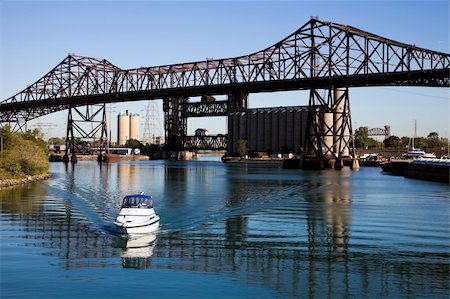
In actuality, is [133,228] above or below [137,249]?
above

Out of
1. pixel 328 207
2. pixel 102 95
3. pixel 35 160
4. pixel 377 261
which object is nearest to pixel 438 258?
pixel 377 261

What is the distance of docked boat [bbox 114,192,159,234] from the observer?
3638cm

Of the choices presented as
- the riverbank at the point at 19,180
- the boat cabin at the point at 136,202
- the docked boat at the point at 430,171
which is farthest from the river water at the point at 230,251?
the docked boat at the point at 430,171

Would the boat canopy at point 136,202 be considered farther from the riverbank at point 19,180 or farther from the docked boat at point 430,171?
the docked boat at point 430,171

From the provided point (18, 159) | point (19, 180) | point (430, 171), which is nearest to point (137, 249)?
point (19, 180)

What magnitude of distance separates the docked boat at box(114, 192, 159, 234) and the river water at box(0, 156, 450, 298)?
945 mm

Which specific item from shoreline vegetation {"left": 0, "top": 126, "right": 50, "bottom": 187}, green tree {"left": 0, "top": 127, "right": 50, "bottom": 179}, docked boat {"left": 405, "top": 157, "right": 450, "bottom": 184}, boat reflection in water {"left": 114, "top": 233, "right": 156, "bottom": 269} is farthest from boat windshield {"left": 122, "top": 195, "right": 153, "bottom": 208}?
docked boat {"left": 405, "top": 157, "right": 450, "bottom": 184}

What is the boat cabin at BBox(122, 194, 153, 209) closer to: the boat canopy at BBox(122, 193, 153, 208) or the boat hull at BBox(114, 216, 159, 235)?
the boat canopy at BBox(122, 193, 153, 208)

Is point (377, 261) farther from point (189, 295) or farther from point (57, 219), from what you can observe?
point (57, 219)

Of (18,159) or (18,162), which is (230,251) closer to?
(18,162)

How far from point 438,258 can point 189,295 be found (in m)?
14.0

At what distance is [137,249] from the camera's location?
106ft

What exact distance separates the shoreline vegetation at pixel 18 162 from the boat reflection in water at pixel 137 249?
41961mm

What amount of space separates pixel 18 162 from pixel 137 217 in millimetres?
56376
